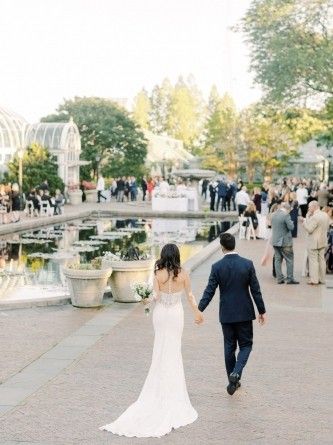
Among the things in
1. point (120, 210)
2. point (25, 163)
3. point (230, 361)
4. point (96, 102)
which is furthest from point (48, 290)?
point (96, 102)

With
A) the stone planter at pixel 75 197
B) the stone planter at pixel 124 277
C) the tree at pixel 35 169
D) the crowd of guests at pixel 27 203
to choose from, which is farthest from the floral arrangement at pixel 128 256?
the stone planter at pixel 75 197

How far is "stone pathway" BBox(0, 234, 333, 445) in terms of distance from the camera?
6.57 metres

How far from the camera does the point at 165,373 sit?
6914mm

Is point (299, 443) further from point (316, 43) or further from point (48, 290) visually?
point (316, 43)

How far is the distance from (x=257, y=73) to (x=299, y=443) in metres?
32.2

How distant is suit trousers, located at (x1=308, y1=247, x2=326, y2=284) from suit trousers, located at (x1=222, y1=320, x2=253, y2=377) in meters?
7.71

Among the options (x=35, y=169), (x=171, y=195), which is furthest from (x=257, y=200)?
(x=35, y=169)

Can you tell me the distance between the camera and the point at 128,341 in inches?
401

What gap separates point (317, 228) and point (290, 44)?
22.4m

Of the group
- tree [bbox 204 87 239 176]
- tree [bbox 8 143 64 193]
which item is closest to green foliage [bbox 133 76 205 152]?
tree [bbox 204 87 239 176]

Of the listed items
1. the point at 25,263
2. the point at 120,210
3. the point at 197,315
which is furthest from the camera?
the point at 120,210

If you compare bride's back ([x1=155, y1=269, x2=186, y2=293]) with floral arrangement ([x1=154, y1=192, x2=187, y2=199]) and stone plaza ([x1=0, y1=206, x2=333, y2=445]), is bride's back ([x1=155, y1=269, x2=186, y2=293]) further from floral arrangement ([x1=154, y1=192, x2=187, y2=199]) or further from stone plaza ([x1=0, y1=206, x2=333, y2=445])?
floral arrangement ([x1=154, y1=192, x2=187, y2=199])

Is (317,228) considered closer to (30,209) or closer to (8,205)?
(8,205)

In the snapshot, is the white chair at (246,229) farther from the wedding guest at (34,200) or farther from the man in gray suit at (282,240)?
the wedding guest at (34,200)
